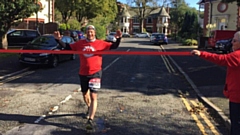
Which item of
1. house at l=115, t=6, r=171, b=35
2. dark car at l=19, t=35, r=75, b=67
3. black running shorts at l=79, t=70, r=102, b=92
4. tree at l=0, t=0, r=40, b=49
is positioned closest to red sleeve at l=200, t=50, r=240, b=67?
black running shorts at l=79, t=70, r=102, b=92

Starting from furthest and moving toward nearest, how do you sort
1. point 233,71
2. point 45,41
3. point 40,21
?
1. point 40,21
2. point 45,41
3. point 233,71

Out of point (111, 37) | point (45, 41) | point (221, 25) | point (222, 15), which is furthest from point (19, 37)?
point (221, 25)

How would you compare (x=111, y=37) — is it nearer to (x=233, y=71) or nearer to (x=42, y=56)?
(x=42, y=56)

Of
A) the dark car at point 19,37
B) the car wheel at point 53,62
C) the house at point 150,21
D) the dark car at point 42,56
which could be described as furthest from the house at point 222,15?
the house at point 150,21

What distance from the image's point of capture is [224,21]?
44.4 metres

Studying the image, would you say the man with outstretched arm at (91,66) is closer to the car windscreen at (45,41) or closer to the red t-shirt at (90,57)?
the red t-shirt at (90,57)

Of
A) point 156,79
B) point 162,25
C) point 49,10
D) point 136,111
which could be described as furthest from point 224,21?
point 162,25

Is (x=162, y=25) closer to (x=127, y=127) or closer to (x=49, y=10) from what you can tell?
(x=49, y=10)

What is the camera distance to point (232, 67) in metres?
4.08

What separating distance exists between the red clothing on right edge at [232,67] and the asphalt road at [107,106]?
1612mm

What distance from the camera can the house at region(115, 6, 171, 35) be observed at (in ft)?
326

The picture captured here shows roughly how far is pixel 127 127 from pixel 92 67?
1.30 meters

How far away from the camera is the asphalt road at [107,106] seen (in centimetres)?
567

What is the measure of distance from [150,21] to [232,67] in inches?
4059
